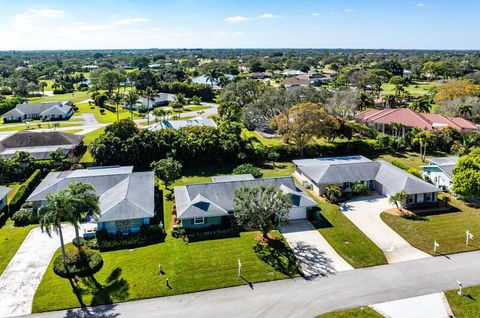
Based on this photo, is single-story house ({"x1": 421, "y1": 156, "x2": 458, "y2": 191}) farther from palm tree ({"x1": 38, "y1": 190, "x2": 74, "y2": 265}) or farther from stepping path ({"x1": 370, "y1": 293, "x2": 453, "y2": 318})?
palm tree ({"x1": 38, "y1": 190, "x2": 74, "y2": 265})

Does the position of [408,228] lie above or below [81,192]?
below

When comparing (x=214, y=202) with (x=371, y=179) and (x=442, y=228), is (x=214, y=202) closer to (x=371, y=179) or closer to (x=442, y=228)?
(x=371, y=179)

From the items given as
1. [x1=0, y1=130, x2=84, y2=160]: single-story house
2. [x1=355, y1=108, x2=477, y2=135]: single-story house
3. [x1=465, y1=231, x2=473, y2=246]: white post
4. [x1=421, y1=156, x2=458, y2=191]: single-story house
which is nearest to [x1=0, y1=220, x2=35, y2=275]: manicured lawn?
[x1=0, y1=130, x2=84, y2=160]: single-story house

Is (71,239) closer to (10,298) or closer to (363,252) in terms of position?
(10,298)

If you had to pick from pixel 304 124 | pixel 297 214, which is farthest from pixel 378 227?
pixel 304 124

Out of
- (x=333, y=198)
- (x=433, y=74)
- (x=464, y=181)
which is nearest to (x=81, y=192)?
(x=333, y=198)

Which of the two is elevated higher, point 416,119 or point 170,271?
point 416,119
